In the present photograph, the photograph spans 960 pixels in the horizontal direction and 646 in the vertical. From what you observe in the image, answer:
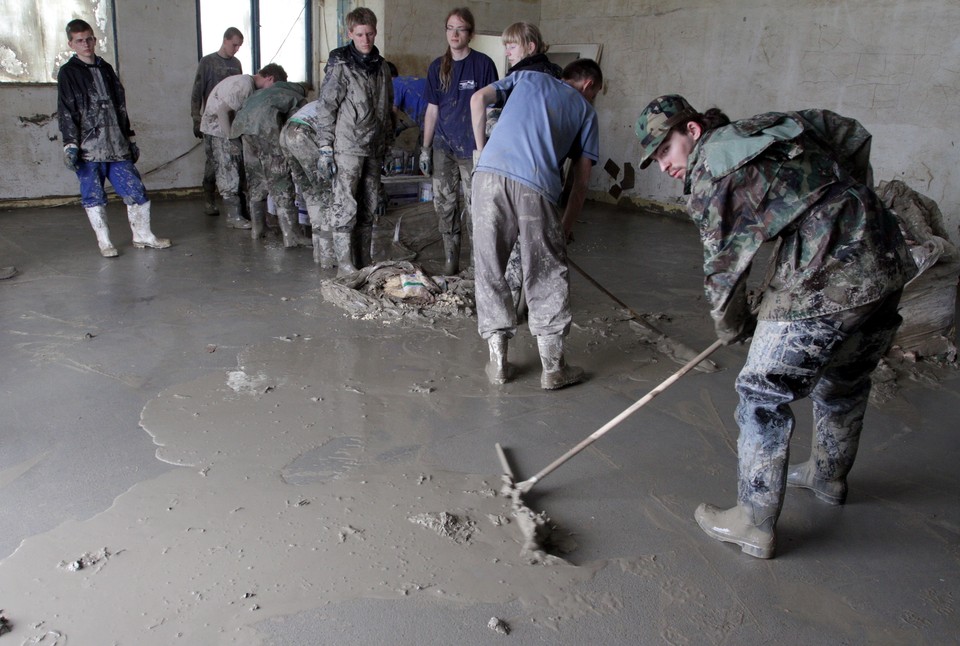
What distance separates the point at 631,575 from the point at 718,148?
1315mm

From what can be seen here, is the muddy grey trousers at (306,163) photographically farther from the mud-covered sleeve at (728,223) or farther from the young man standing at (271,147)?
the mud-covered sleeve at (728,223)

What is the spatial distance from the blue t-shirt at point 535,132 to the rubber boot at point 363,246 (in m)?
2.20

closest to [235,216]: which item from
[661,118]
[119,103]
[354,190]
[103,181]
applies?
[103,181]

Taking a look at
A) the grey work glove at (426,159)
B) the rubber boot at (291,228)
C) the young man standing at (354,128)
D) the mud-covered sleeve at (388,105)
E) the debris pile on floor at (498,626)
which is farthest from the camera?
the rubber boot at (291,228)

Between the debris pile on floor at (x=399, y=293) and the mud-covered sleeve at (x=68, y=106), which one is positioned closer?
the debris pile on floor at (x=399, y=293)

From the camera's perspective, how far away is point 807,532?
2512 millimetres

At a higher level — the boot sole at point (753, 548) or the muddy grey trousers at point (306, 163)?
the muddy grey trousers at point (306, 163)

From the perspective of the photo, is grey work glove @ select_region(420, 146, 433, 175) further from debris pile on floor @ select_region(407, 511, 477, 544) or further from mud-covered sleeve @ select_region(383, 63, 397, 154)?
debris pile on floor @ select_region(407, 511, 477, 544)

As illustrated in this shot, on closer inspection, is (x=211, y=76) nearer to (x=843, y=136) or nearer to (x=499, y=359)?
(x=499, y=359)

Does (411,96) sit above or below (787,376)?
above

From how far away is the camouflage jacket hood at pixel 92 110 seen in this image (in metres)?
5.14

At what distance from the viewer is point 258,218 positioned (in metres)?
6.38

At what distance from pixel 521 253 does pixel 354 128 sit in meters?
2.09

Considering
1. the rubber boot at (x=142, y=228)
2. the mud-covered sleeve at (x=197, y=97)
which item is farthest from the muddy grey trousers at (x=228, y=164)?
the rubber boot at (x=142, y=228)
